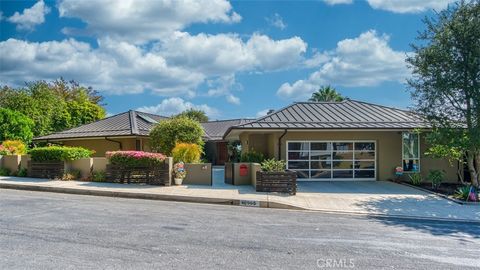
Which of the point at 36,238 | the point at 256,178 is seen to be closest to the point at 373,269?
the point at 36,238

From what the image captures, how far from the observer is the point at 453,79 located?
14711 mm

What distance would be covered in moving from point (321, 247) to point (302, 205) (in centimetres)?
525

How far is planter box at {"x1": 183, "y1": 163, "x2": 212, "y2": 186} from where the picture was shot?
1702cm

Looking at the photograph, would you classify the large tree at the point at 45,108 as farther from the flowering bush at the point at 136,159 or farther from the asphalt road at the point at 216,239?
the asphalt road at the point at 216,239

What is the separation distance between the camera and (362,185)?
17.9m

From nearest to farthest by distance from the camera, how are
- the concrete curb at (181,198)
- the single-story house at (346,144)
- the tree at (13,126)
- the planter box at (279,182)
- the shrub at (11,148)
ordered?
the concrete curb at (181,198)
the planter box at (279,182)
the single-story house at (346,144)
the shrub at (11,148)
the tree at (13,126)

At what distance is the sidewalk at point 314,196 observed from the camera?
39.9ft

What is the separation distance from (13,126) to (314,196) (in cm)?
2107

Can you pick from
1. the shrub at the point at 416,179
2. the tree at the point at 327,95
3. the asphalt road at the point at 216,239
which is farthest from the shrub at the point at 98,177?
the tree at the point at 327,95

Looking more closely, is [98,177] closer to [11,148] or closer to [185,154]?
[185,154]

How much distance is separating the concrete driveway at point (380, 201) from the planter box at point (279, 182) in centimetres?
45

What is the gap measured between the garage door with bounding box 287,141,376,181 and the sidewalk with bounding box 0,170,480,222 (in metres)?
1.86

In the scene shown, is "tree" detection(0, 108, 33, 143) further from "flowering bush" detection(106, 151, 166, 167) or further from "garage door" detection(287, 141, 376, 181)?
"garage door" detection(287, 141, 376, 181)

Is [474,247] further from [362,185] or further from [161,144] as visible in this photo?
[161,144]
